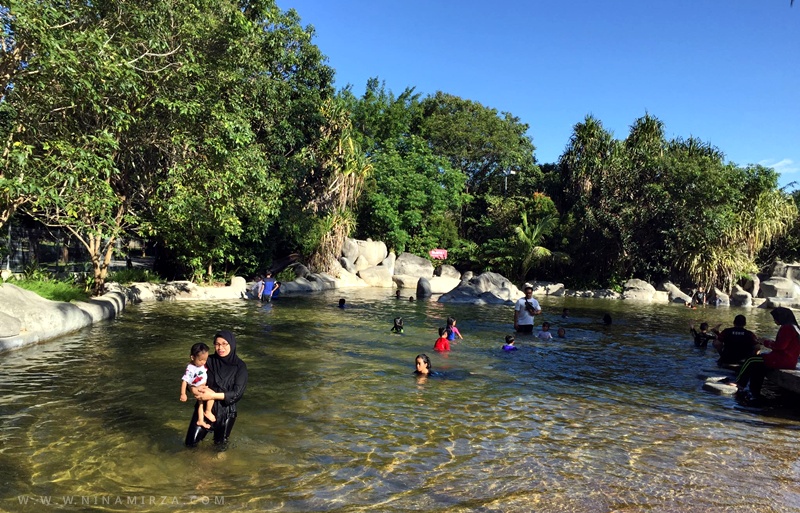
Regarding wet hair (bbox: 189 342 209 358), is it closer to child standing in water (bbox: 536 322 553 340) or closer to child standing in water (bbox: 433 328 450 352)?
child standing in water (bbox: 433 328 450 352)

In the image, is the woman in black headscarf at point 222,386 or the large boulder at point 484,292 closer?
the woman in black headscarf at point 222,386

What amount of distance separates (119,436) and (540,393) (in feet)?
20.8

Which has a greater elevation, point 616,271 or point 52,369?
point 616,271

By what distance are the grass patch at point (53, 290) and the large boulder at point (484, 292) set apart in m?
14.9

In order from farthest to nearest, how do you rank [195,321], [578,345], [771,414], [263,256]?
[263,256] → [195,321] → [578,345] → [771,414]

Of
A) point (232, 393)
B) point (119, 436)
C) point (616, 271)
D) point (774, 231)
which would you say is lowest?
point (119, 436)

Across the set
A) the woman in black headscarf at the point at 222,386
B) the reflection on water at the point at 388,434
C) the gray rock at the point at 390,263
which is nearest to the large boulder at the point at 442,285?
the gray rock at the point at 390,263

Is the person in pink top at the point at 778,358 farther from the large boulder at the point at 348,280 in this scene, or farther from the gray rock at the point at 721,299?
the gray rock at the point at 721,299

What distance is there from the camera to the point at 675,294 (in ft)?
104

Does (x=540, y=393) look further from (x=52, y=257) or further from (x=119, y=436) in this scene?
(x=52, y=257)

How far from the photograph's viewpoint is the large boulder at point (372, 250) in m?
36.8

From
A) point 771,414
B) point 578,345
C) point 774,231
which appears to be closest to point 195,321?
point 578,345

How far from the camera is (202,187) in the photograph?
55.0ft

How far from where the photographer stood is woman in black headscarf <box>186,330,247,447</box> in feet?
18.8
